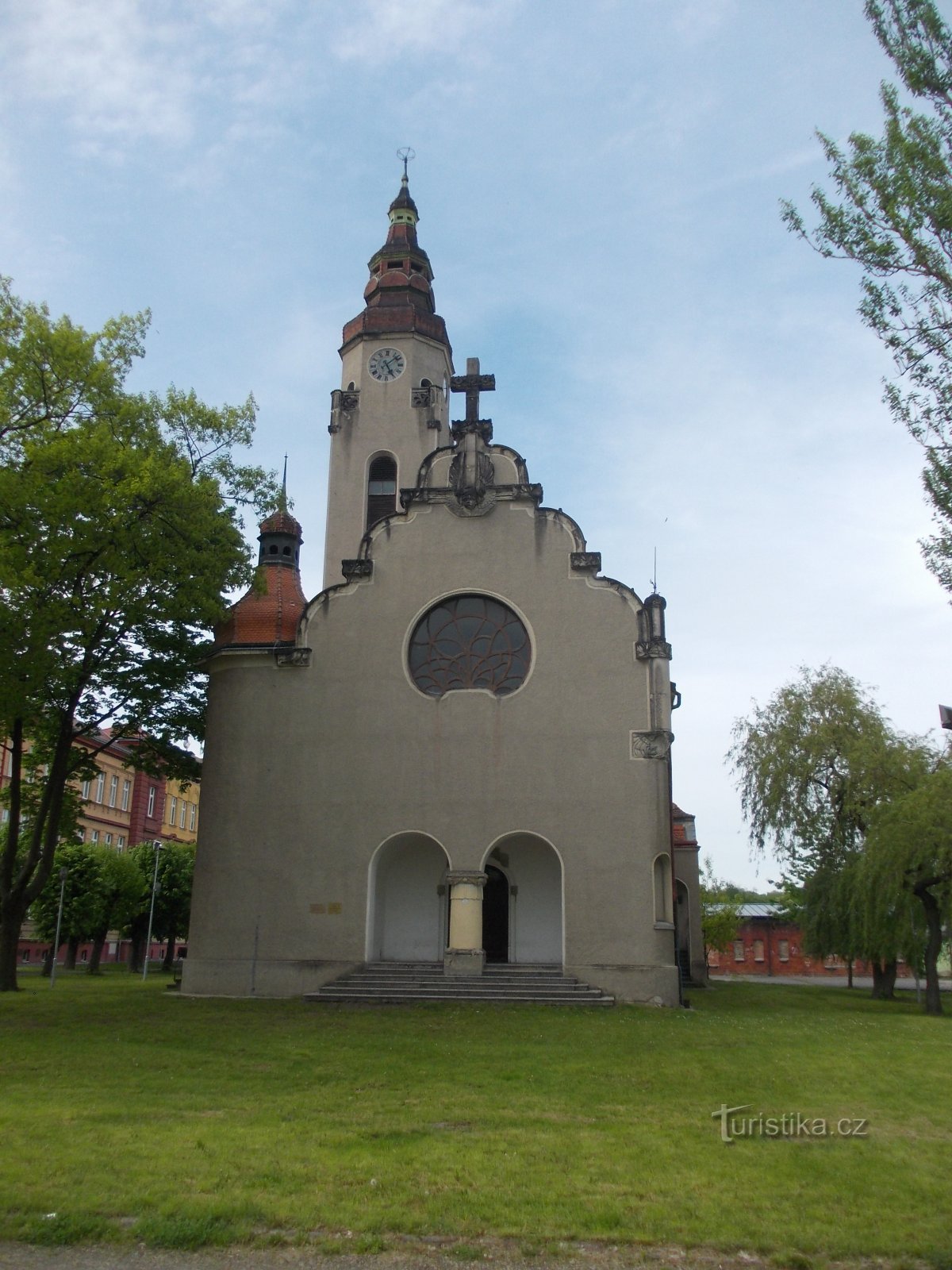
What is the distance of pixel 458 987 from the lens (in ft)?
72.5

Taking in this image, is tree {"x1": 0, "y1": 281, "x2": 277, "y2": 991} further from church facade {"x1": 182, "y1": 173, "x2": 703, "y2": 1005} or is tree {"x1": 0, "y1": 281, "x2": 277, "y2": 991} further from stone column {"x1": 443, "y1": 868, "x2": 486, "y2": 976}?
stone column {"x1": 443, "y1": 868, "x2": 486, "y2": 976}

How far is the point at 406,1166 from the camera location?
7898 mm

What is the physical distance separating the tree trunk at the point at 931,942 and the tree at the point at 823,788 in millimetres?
1964

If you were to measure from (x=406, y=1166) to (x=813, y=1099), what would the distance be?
5520 mm

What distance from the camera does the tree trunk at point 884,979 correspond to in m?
32.9

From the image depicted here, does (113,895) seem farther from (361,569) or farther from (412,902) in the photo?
(361,569)

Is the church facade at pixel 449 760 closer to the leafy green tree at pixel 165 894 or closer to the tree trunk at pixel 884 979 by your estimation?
the tree trunk at pixel 884 979

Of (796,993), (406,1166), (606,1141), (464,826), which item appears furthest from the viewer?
(796,993)

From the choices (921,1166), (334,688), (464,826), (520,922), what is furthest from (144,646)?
(921,1166)

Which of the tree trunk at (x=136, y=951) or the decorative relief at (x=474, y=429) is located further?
the tree trunk at (x=136, y=951)

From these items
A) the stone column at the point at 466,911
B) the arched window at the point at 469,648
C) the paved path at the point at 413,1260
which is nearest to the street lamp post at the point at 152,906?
the stone column at the point at 466,911

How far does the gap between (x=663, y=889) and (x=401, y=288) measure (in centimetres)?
2233

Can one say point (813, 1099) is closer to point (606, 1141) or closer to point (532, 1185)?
point (606, 1141)

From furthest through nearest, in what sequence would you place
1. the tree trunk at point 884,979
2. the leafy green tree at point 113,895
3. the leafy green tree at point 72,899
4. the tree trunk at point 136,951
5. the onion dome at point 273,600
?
the tree trunk at point 136,951 < the leafy green tree at point 113,895 < the leafy green tree at point 72,899 < the tree trunk at point 884,979 < the onion dome at point 273,600
